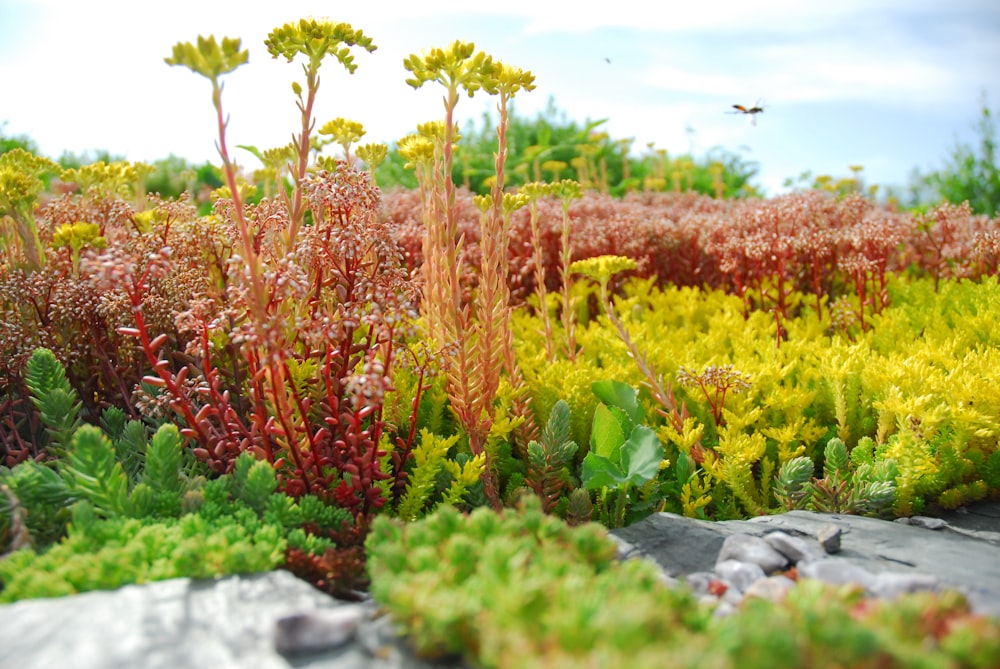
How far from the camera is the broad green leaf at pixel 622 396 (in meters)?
2.94

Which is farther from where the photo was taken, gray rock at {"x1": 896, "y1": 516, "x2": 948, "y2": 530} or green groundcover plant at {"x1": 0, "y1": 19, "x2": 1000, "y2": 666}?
gray rock at {"x1": 896, "y1": 516, "x2": 948, "y2": 530}

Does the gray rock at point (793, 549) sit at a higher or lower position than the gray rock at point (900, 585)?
lower

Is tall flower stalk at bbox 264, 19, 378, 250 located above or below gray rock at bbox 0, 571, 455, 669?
above

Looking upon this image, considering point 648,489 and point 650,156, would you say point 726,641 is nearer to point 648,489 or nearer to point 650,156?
point 648,489

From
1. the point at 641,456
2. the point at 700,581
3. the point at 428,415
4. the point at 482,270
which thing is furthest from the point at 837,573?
the point at 428,415

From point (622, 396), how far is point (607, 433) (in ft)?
1.17

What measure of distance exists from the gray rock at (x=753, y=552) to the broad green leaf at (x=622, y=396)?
77 centimetres

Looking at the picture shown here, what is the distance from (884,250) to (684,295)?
42.6 inches

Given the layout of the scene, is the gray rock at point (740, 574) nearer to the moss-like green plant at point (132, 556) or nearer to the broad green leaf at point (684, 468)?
the broad green leaf at point (684, 468)

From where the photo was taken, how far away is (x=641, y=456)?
2.45 meters

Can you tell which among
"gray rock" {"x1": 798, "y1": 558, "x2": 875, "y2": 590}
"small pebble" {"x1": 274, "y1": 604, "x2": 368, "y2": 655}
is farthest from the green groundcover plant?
"gray rock" {"x1": 798, "y1": 558, "x2": 875, "y2": 590}

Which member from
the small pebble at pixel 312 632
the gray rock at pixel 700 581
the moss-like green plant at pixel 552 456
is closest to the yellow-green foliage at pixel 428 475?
the moss-like green plant at pixel 552 456

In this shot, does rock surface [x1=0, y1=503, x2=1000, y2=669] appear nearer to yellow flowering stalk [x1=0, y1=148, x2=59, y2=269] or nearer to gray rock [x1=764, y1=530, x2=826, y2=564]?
gray rock [x1=764, y1=530, x2=826, y2=564]

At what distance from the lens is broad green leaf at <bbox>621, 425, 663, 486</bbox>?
7.88ft
